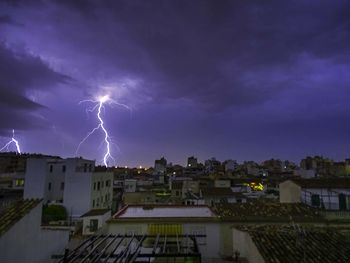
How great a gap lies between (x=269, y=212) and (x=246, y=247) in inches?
395

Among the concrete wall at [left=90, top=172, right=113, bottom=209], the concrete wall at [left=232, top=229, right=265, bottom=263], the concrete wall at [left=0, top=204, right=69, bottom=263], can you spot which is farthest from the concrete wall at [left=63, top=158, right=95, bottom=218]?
the concrete wall at [left=0, top=204, right=69, bottom=263]

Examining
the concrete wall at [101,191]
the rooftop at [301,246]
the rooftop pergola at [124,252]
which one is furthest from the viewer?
the concrete wall at [101,191]

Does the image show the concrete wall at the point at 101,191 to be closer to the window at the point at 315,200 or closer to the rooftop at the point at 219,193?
the rooftop at the point at 219,193

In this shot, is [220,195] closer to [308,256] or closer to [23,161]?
[308,256]

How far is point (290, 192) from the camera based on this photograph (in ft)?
103

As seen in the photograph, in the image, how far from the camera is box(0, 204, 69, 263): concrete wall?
907cm

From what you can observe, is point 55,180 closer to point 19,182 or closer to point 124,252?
point 19,182

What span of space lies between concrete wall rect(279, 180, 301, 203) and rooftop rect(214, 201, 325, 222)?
13.7 ft

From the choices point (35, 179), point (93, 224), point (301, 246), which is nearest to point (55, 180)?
point (35, 179)

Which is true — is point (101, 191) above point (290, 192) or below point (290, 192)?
below

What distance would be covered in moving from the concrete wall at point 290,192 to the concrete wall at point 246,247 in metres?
14.6

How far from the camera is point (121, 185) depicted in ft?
234

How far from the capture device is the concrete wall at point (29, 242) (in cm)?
907

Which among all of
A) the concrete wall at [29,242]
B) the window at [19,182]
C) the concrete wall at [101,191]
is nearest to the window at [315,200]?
the concrete wall at [29,242]
